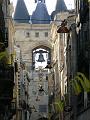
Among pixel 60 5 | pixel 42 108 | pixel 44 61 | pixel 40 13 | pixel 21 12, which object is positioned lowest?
pixel 42 108

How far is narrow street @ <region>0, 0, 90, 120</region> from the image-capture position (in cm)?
3578

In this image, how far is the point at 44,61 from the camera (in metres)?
81.3

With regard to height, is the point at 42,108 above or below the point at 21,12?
below

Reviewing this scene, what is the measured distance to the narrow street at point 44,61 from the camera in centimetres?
3578

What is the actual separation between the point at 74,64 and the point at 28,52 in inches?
3211

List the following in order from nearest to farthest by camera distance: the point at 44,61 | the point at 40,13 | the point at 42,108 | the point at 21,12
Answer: the point at 44,61 < the point at 42,108 < the point at 21,12 < the point at 40,13

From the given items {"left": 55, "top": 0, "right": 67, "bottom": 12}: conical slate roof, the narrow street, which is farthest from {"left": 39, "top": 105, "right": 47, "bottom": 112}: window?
{"left": 55, "top": 0, "right": 67, "bottom": 12}: conical slate roof

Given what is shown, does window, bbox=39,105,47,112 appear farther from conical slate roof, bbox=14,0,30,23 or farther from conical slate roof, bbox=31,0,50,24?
conical slate roof, bbox=31,0,50,24

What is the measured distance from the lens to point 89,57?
31938 mm

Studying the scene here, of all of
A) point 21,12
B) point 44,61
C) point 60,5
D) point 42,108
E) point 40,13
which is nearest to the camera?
point 44,61

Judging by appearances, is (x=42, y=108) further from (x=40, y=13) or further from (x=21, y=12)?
(x=40, y=13)

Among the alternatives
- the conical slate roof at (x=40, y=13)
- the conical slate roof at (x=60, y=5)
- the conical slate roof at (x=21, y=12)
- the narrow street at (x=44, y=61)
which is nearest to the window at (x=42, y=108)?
the narrow street at (x=44, y=61)

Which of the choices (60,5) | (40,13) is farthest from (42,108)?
(40,13)

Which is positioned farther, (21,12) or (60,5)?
(21,12)
